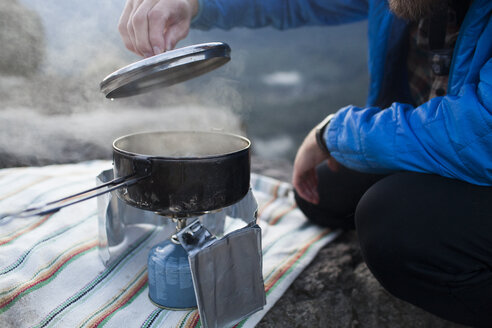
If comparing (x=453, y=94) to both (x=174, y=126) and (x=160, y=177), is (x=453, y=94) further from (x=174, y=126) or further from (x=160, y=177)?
(x=174, y=126)

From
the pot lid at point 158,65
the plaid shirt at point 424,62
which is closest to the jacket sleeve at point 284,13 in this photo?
the plaid shirt at point 424,62

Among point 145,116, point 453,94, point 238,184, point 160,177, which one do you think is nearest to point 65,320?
point 160,177

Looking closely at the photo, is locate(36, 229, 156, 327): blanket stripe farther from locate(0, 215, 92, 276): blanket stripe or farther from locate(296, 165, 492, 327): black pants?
locate(296, 165, 492, 327): black pants

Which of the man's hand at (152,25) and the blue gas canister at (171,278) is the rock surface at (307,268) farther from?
the man's hand at (152,25)

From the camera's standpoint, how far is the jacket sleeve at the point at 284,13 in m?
1.56

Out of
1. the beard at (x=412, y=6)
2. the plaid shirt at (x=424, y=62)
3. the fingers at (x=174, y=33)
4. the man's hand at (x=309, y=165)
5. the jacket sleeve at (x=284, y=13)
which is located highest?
the jacket sleeve at (x=284, y=13)

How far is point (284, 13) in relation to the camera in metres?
1.73

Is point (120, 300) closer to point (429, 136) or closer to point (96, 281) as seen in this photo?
point (96, 281)

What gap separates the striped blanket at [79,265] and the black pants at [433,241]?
362 millimetres

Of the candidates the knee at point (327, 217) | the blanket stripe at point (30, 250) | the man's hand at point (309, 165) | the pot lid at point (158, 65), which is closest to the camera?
the pot lid at point (158, 65)

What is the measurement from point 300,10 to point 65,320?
4.89 ft

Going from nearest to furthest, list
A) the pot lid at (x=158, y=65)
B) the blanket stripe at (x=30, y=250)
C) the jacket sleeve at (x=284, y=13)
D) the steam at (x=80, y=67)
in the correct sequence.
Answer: the pot lid at (x=158, y=65)
the blanket stripe at (x=30, y=250)
the jacket sleeve at (x=284, y=13)
the steam at (x=80, y=67)

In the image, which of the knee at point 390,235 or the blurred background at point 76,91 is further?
the blurred background at point 76,91

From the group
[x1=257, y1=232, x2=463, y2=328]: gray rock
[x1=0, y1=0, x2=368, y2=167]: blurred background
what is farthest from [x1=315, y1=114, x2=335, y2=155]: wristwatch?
[x1=0, y1=0, x2=368, y2=167]: blurred background
